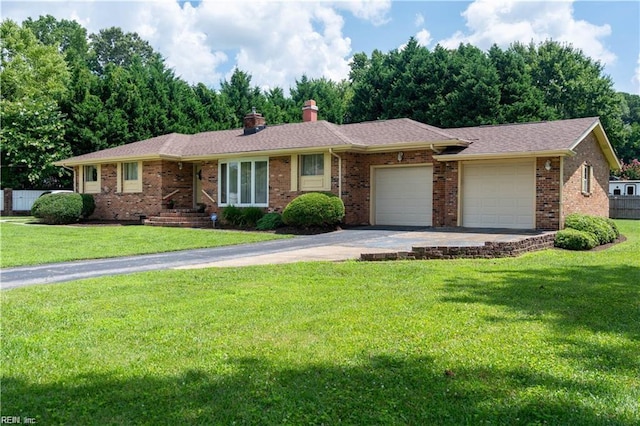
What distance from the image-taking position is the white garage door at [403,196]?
1839 cm

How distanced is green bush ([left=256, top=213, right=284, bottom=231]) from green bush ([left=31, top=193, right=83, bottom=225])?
892 cm

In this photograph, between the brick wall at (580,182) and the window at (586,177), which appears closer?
the brick wall at (580,182)

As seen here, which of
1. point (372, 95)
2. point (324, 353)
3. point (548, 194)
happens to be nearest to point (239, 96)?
point (372, 95)

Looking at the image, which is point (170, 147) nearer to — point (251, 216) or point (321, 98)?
point (251, 216)

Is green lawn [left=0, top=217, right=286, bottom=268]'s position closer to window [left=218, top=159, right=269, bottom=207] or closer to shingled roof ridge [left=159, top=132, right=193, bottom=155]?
window [left=218, top=159, right=269, bottom=207]

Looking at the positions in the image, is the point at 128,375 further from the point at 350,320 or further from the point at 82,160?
the point at 82,160

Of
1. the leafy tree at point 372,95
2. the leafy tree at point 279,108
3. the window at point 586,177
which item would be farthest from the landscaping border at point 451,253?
the leafy tree at point 279,108

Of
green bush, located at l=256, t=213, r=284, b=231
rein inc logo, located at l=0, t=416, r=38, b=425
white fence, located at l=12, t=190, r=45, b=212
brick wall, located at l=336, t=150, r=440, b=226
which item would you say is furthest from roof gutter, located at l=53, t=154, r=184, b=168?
rein inc logo, located at l=0, t=416, r=38, b=425

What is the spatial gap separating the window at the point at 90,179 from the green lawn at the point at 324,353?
62.1 ft

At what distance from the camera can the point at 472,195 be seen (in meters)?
17.6

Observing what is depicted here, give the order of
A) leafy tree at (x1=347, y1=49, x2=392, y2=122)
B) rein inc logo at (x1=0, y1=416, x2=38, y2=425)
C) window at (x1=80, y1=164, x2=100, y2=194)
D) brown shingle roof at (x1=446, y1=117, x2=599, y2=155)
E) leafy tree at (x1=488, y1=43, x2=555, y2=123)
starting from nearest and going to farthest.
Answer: rein inc logo at (x1=0, y1=416, x2=38, y2=425) → brown shingle roof at (x1=446, y1=117, x2=599, y2=155) → window at (x1=80, y1=164, x2=100, y2=194) → leafy tree at (x1=488, y1=43, x2=555, y2=123) → leafy tree at (x1=347, y1=49, x2=392, y2=122)

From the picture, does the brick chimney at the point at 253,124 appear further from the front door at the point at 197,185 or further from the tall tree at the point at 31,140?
the tall tree at the point at 31,140

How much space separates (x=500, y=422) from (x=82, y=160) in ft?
81.6

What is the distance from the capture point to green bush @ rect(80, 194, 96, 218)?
23531mm
